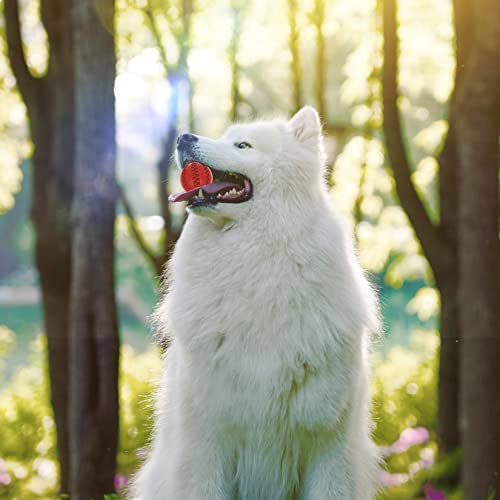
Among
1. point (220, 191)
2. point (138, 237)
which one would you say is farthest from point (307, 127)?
point (138, 237)

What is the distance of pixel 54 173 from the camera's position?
6.89 m

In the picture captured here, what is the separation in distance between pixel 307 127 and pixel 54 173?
3.93 metres

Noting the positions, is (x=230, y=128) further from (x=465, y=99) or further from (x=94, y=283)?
(x=465, y=99)

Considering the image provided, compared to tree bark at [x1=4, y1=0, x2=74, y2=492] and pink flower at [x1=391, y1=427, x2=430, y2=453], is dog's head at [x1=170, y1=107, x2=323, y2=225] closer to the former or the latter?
tree bark at [x1=4, y1=0, x2=74, y2=492]

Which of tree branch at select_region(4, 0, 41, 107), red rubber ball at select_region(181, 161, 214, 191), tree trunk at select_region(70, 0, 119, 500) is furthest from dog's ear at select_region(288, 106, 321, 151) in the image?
tree branch at select_region(4, 0, 41, 107)

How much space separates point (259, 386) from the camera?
10.6 feet

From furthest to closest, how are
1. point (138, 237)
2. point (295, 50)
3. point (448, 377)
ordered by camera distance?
point (295, 50), point (138, 237), point (448, 377)

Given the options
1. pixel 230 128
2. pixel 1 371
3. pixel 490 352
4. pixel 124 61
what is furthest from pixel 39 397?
pixel 230 128

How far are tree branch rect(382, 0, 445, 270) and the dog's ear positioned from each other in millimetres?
2711

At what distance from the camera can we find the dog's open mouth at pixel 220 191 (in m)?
3.30

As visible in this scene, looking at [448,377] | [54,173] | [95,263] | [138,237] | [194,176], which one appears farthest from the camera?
[138,237]

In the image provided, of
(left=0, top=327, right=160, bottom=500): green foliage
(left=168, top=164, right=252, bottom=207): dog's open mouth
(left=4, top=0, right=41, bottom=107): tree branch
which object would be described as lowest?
(left=0, top=327, right=160, bottom=500): green foliage

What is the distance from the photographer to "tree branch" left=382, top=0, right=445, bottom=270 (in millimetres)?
6035

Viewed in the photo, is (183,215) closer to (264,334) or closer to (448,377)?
(264,334)
